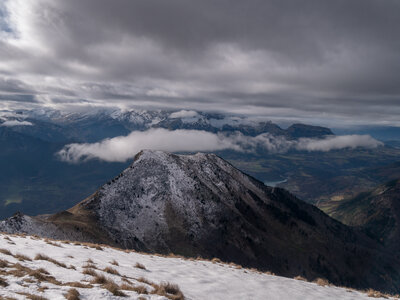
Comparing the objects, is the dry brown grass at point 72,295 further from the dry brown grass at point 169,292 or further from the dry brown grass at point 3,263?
the dry brown grass at point 3,263

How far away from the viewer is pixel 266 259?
511 feet

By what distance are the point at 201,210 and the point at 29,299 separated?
484 ft

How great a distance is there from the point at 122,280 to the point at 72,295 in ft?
15.5

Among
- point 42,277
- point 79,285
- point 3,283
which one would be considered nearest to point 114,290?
point 79,285

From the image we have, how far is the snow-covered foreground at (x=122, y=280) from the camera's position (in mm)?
13148

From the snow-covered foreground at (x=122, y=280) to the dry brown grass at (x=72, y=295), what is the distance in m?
0.22

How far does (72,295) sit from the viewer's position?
39.3ft

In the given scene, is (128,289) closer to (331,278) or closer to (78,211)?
(78,211)

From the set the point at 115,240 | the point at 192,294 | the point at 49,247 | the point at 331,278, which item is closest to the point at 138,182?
the point at 115,240

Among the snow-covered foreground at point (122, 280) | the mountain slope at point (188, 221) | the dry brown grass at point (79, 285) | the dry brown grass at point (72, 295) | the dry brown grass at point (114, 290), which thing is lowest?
the mountain slope at point (188, 221)

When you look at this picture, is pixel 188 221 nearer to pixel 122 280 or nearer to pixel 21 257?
pixel 21 257

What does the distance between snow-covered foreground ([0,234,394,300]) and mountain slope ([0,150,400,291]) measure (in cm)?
7786

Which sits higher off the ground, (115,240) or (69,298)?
(69,298)

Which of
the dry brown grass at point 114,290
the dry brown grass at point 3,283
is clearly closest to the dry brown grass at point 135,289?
the dry brown grass at point 114,290
